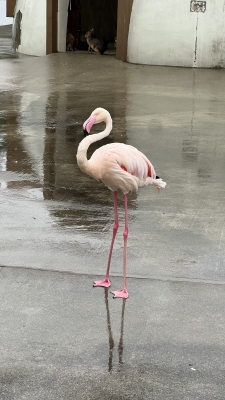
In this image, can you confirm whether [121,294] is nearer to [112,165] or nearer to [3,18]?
[112,165]

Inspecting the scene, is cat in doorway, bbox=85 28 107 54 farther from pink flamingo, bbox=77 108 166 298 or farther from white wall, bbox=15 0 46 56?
pink flamingo, bbox=77 108 166 298

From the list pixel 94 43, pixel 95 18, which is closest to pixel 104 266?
pixel 94 43

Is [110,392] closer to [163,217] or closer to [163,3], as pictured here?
[163,217]

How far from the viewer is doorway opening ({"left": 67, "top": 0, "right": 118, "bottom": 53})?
75.3 feet

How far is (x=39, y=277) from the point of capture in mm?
5664

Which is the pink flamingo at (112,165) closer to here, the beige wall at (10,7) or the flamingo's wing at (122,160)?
the flamingo's wing at (122,160)

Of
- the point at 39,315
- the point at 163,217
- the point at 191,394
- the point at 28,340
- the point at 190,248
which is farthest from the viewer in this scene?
the point at 163,217

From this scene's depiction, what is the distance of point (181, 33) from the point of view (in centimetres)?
1769

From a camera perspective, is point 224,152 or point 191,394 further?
point 224,152

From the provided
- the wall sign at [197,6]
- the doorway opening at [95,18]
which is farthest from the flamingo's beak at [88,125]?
the doorway opening at [95,18]

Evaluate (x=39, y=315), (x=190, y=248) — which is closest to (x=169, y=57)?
(x=190, y=248)

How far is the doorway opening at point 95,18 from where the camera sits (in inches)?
903

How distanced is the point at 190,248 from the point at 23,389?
2602 mm

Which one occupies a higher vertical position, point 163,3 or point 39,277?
point 163,3
